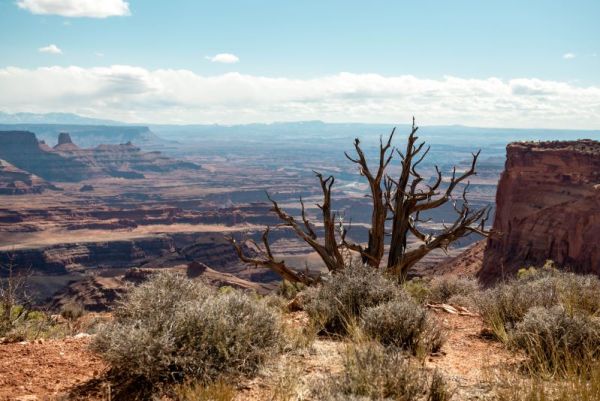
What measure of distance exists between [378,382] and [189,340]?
1.84m

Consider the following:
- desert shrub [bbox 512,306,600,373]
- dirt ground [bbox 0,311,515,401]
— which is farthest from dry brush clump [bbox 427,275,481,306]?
desert shrub [bbox 512,306,600,373]

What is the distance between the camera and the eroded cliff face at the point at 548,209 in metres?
35.6

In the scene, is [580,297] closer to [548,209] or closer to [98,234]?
[548,209]

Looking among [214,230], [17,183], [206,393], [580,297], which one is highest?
[206,393]

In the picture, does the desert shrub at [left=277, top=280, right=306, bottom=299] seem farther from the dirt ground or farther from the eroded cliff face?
the eroded cliff face

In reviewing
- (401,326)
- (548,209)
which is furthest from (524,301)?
(548,209)

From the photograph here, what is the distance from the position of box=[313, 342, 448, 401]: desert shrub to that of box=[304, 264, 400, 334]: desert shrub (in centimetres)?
246

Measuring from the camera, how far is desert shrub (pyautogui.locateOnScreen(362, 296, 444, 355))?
5695 mm

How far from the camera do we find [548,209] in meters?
39.5

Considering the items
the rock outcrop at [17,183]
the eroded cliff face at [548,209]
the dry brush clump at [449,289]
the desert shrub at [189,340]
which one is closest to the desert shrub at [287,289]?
the dry brush clump at [449,289]

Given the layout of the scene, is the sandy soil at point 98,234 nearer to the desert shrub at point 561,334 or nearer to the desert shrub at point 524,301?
the desert shrub at point 524,301

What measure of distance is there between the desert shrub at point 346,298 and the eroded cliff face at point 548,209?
3097 centimetres

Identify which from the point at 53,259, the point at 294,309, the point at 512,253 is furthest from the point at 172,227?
the point at 294,309

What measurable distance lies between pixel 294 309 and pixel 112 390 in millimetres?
5064
